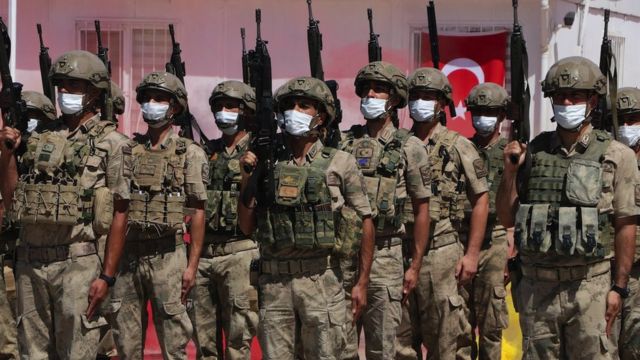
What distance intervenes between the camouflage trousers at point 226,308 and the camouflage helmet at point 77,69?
2.12 metres

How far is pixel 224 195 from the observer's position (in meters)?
10.8

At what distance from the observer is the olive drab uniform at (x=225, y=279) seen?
10672mm

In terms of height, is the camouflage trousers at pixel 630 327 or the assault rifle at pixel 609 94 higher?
the assault rifle at pixel 609 94

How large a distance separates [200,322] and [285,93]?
268 cm

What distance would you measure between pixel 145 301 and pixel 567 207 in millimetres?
3173

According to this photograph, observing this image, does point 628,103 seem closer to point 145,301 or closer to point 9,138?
point 145,301

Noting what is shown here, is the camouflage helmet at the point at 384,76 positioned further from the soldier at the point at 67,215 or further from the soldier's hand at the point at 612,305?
the soldier's hand at the point at 612,305

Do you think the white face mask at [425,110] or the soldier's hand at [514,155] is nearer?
the soldier's hand at [514,155]

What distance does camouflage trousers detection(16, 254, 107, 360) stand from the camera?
8.88 meters

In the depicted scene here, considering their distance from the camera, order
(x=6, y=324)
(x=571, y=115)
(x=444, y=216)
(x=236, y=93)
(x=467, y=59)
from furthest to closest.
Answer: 1. (x=467, y=59)
2. (x=6, y=324)
3. (x=236, y=93)
4. (x=444, y=216)
5. (x=571, y=115)

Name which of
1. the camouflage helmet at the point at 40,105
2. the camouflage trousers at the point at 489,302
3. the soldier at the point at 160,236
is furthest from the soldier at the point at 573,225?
the camouflage helmet at the point at 40,105

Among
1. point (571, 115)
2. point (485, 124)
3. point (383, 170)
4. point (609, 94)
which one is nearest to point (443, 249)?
→ point (383, 170)

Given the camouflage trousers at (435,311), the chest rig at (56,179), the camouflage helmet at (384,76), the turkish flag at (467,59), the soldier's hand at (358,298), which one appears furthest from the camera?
the turkish flag at (467,59)

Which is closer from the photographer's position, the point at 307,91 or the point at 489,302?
the point at 307,91
